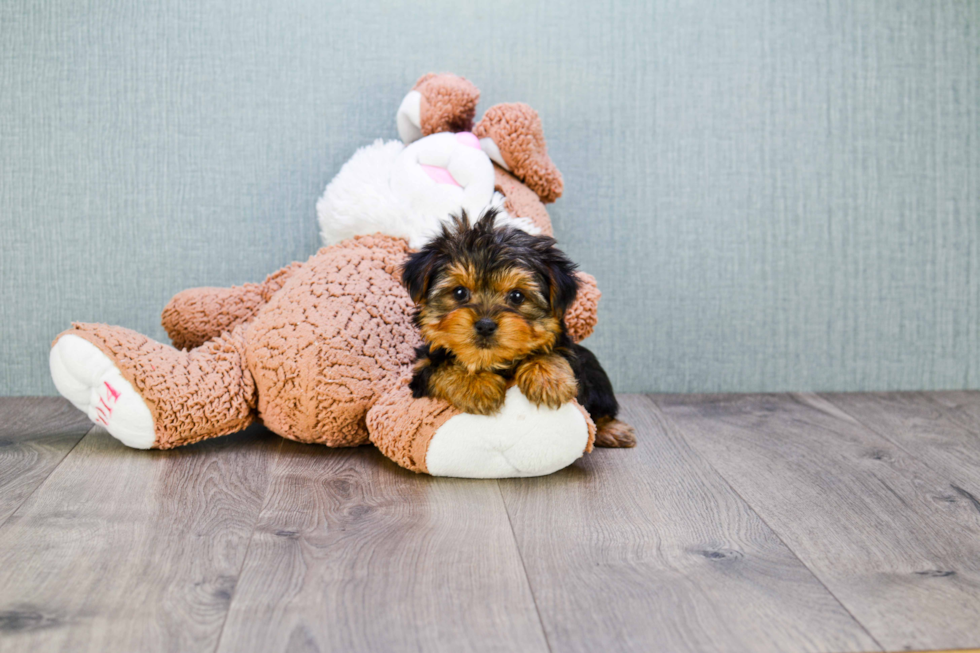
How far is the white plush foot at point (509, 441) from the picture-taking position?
6.21ft

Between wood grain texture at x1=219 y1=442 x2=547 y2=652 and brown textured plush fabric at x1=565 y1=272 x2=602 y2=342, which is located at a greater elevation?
brown textured plush fabric at x1=565 y1=272 x2=602 y2=342

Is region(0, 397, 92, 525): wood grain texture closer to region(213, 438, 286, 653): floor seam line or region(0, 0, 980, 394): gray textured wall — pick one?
region(0, 0, 980, 394): gray textured wall

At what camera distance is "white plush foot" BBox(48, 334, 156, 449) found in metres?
2.04

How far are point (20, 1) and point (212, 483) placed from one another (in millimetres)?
1744

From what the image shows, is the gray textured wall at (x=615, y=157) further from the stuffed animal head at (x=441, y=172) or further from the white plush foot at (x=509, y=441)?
the white plush foot at (x=509, y=441)

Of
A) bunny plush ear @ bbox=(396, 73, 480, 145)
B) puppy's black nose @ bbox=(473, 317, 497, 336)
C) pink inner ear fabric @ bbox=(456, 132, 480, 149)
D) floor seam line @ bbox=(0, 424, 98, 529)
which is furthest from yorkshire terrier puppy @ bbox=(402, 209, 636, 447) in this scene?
floor seam line @ bbox=(0, 424, 98, 529)

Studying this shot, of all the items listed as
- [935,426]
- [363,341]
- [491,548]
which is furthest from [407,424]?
[935,426]

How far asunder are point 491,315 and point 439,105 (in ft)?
3.04

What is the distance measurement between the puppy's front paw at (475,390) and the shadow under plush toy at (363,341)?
0.09ft

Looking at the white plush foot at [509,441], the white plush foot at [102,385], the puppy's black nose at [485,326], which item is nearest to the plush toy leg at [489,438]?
the white plush foot at [509,441]

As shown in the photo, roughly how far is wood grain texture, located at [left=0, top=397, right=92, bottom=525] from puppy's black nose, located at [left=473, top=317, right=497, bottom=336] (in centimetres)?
105

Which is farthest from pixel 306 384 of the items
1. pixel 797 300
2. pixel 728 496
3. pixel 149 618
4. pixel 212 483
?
pixel 797 300

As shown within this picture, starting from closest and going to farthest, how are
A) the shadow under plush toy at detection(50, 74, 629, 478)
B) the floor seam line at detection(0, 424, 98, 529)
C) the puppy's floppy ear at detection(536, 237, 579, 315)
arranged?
the floor seam line at detection(0, 424, 98, 529), the puppy's floppy ear at detection(536, 237, 579, 315), the shadow under plush toy at detection(50, 74, 629, 478)

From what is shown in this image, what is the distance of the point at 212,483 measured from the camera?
1.93m
